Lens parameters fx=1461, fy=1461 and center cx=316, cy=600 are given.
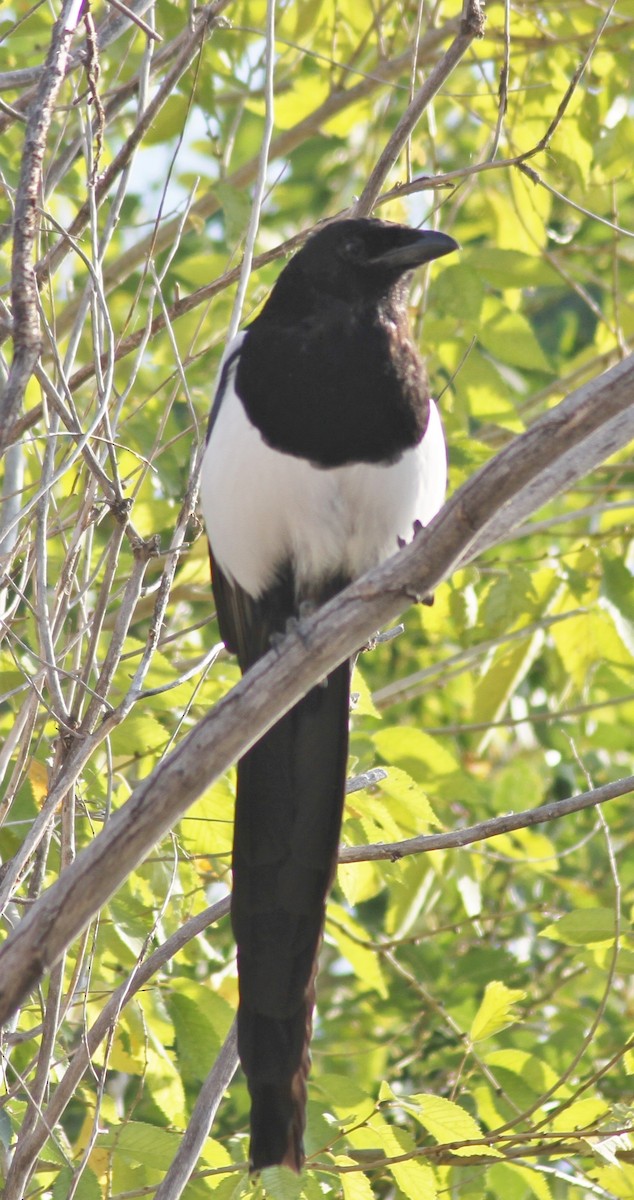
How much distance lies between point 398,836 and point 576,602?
3.50 ft

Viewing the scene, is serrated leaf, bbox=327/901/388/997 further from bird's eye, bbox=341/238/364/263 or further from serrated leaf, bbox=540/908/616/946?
bird's eye, bbox=341/238/364/263

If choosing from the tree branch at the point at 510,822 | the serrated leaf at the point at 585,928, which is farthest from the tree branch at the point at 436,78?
the serrated leaf at the point at 585,928

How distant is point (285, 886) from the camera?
8.90 feet

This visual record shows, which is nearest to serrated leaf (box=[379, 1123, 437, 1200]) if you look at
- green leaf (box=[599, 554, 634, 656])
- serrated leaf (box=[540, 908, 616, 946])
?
serrated leaf (box=[540, 908, 616, 946])

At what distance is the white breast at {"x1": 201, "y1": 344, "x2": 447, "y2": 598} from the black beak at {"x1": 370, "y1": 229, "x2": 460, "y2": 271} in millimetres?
305

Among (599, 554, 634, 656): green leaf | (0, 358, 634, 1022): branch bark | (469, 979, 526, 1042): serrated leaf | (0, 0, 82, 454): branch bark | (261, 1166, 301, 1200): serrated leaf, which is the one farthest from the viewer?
(599, 554, 634, 656): green leaf

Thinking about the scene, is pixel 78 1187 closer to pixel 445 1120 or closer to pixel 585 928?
pixel 445 1120

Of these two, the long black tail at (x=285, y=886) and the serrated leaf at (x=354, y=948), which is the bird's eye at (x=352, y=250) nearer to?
the long black tail at (x=285, y=886)

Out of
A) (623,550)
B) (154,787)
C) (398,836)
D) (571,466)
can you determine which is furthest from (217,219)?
(154,787)

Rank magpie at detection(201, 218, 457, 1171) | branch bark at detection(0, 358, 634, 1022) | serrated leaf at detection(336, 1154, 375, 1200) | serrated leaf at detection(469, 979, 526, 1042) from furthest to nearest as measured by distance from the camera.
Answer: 1. magpie at detection(201, 218, 457, 1171)
2. serrated leaf at detection(469, 979, 526, 1042)
3. serrated leaf at detection(336, 1154, 375, 1200)
4. branch bark at detection(0, 358, 634, 1022)

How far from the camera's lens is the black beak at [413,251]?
2.88 meters

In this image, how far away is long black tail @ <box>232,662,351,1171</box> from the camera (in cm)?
242

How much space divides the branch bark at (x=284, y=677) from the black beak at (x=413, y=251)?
1.14 m

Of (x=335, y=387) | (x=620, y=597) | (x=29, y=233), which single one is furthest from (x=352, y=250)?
(x=620, y=597)
